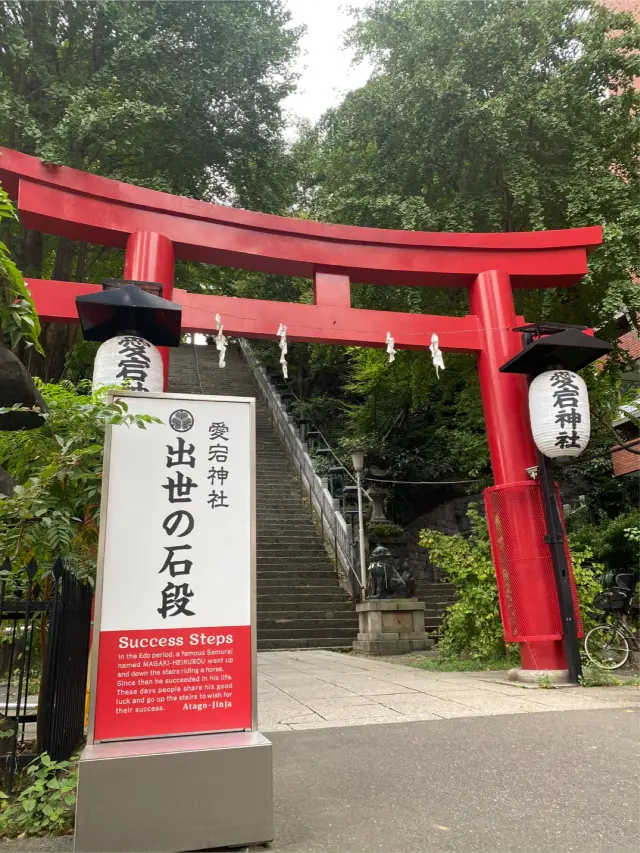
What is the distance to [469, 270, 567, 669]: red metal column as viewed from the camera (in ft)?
23.0

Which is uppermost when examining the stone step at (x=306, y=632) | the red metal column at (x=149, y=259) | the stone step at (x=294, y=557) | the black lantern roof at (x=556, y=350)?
the red metal column at (x=149, y=259)

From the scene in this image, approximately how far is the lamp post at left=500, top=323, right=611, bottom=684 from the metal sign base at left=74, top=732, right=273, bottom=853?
17.0ft

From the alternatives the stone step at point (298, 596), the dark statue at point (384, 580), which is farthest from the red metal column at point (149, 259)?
the stone step at point (298, 596)

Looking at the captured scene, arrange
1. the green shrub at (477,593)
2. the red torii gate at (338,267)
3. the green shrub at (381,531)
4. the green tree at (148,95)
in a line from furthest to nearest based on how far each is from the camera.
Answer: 1. the green shrub at (381,531)
2. the green tree at (148,95)
3. the green shrub at (477,593)
4. the red torii gate at (338,267)

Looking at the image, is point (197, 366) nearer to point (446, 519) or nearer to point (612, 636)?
point (446, 519)

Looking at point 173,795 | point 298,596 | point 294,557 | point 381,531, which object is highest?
point 381,531

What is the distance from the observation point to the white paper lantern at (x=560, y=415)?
6.84 meters

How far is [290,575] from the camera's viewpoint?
12.8 metres

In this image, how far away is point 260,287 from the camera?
61.7 feet

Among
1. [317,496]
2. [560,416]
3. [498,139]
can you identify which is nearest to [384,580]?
[317,496]

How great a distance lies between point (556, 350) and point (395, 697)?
4.17m

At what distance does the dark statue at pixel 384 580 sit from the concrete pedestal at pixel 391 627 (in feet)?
0.83

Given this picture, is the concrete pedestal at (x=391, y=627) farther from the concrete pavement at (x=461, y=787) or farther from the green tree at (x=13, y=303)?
the green tree at (x=13, y=303)

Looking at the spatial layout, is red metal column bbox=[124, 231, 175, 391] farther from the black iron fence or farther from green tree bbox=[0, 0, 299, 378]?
the black iron fence
